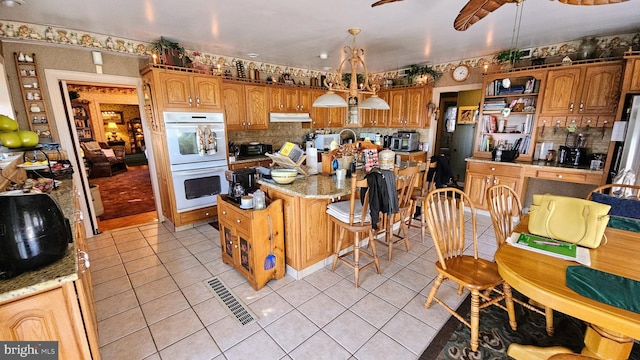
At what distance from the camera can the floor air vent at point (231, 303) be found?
2082 mm

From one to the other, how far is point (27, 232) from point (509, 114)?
5576 mm

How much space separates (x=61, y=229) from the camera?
1.16 metres

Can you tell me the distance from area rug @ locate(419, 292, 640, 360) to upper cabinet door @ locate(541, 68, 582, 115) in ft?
10.2

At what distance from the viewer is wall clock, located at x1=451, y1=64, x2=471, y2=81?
4.72m

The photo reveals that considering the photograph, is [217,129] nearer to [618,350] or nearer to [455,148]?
[618,350]

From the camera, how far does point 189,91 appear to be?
3.63 metres

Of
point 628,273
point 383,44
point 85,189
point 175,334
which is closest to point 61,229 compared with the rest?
point 175,334

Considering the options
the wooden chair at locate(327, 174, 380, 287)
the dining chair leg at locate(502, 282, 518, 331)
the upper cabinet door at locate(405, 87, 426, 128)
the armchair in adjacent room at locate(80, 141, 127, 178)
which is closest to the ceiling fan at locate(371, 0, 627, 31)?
the wooden chair at locate(327, 174, 380, 287)

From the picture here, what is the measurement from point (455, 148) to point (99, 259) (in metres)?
7.06

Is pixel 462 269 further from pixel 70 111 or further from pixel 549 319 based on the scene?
pixel 70 111

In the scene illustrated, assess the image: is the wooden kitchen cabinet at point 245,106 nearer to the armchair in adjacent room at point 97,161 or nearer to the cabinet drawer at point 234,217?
the cabinet drawer at point 234,217

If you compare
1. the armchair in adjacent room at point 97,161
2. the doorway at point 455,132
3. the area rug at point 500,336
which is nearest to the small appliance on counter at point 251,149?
the area rug at point 500,336

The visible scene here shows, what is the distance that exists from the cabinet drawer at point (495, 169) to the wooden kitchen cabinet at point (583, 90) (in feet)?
3.08

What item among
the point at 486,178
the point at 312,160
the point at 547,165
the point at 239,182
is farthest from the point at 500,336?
the point at 547,165
